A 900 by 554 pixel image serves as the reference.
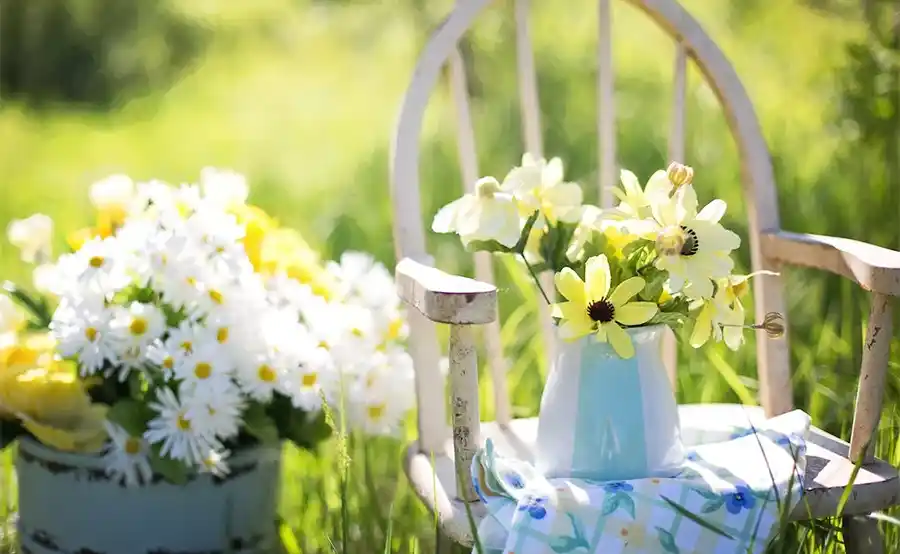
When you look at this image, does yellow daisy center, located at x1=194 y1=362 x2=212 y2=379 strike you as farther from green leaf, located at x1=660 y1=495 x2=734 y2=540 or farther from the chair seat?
green leaf, located at x1=660 y1=495 x2=734 y2=540

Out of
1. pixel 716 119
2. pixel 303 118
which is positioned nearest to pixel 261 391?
pixel 716 119

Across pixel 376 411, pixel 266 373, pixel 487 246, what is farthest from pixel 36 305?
pixel 487 246

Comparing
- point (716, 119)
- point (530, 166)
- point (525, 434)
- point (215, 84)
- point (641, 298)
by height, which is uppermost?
point (215, 84)

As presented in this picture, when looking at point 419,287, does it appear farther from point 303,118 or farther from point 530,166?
point 303,118

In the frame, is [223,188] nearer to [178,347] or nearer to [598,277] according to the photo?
[178,347]

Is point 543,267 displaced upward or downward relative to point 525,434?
upward

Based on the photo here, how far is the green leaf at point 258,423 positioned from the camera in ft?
3.33

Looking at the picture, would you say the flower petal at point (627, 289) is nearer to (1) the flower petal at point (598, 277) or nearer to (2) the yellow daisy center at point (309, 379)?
(1) the flower petal at point (598, 277)

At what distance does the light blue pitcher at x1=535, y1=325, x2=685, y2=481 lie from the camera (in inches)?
33.3

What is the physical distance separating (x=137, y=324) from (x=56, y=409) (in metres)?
0.13

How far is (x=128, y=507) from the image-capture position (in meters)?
1.00

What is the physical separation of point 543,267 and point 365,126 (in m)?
1.47

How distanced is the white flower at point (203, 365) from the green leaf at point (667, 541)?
442 mm

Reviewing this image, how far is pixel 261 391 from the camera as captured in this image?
3.27 ft
